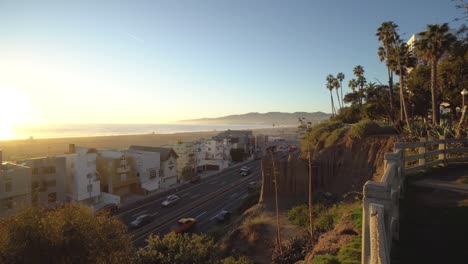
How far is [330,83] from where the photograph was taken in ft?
253

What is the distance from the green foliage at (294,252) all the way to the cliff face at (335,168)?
10.9 meters

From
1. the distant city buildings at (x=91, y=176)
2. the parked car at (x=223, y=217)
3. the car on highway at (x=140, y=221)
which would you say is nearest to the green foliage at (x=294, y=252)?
the parked car at (x=223, y=217)

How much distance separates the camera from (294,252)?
16281 mm

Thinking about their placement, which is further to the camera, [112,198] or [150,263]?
[112,198]

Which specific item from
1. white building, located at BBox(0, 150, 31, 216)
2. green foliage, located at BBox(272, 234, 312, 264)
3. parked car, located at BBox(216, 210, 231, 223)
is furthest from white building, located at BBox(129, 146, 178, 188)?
green foliage, located at BBox(272, 234, 312, 264)

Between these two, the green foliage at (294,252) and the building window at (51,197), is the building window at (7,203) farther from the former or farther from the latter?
the green foliage at (294,252)

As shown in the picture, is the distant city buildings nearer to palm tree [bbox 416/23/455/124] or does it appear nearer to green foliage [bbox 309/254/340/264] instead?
green foliage [bbox 309/254/340/264]

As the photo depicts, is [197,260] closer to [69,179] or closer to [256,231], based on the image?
[256,231]

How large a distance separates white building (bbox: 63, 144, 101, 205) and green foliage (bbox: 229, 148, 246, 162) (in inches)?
1617

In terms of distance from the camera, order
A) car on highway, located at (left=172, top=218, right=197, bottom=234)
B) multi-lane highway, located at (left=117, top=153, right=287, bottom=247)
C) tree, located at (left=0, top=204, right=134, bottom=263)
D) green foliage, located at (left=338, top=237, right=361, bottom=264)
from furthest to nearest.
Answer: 1. multi-lane highway, located at (left=117, top=153, right=287, bottom=247)
2. car on highway, located at (left=172, top=218, right=197, bottom=234)
3. tree, located at (left=0, top=204, right=134, bottom=263)
4. green foliage, located at (left=338, top=237, right=361, bottom=264)

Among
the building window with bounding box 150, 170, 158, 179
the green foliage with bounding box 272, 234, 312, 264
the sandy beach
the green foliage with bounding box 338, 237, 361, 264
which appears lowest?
the building window with bounding box 150, 170, 158, 179

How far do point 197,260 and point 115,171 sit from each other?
3410cm

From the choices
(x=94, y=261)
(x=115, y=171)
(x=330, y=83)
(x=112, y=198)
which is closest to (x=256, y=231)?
(x=94, y=261)

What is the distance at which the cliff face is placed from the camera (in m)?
26.1
